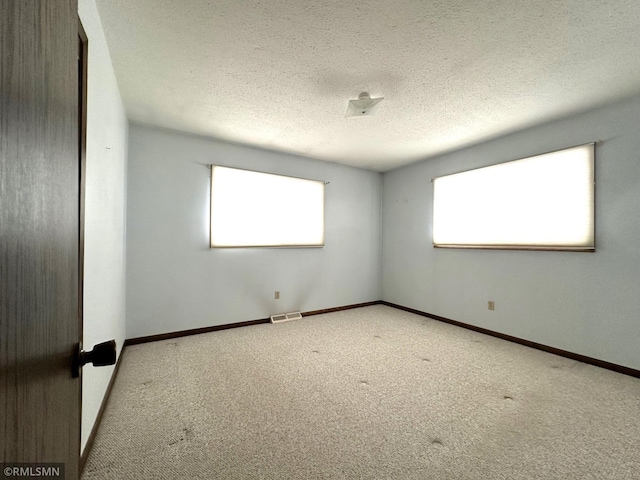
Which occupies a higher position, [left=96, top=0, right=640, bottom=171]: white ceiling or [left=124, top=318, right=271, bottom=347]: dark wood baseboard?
[left=96, top=0, right=640, bottom=171]: white ceiling

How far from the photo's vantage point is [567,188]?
2.80m

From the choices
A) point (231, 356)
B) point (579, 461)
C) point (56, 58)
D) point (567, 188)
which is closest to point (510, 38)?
point (567, 188)

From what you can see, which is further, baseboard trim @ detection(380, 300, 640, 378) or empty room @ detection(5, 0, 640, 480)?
baseboard trim @ detection(380, 300, 640, 378)

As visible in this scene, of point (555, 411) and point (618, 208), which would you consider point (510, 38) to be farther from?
point (555, 411)

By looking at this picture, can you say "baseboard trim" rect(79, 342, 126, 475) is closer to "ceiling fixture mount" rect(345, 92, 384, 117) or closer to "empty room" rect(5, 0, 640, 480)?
"empty room" rect(5, 0, 640, 480)

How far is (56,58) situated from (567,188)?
12.8 ft

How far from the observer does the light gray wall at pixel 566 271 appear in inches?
96.2

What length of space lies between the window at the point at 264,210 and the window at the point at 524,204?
204cm

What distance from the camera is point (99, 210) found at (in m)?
1.72

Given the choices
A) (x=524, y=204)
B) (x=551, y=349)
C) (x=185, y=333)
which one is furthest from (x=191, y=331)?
(x=524, y=204)

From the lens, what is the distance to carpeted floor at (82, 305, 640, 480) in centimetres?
140

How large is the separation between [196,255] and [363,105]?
2622 millimetres

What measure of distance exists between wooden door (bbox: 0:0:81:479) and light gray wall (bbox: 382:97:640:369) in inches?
151

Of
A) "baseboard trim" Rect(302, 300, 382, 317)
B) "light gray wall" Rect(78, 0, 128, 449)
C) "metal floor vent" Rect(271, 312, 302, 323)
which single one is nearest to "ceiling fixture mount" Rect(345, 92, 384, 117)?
"light gray wall" Rect(78, 0, 128, 449)
